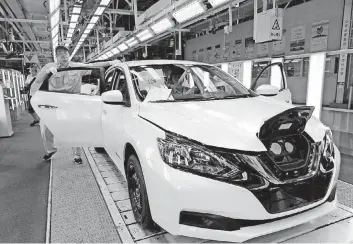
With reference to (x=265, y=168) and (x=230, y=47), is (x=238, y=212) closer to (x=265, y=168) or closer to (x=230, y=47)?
(x=265, y=168)

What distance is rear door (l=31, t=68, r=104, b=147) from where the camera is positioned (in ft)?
10.6

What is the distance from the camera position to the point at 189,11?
5410 millimetres

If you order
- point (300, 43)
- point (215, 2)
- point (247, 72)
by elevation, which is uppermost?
point (215, 2)

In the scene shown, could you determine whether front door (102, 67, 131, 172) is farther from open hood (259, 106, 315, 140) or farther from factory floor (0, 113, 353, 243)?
open hood (259, 106, 315, 140)

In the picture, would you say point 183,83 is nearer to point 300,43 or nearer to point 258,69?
point 300,43

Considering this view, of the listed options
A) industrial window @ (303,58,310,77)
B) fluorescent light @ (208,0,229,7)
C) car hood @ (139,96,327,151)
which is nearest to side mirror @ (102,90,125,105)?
car hood @ (139,96,327,151)

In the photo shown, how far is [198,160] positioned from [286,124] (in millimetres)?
694

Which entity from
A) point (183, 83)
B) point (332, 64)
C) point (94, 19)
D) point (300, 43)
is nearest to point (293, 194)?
point (183, 83)

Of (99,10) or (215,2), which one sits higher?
(99,10)

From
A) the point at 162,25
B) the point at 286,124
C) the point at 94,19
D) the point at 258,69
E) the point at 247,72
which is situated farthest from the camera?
the point at 247,72

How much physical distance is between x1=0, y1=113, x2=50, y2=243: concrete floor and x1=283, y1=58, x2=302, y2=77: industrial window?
665 centimetres

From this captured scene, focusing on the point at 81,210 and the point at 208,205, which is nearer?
the point at 208,205

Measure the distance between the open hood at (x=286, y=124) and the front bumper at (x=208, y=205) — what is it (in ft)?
1.51

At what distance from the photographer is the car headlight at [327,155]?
189 centimetres
